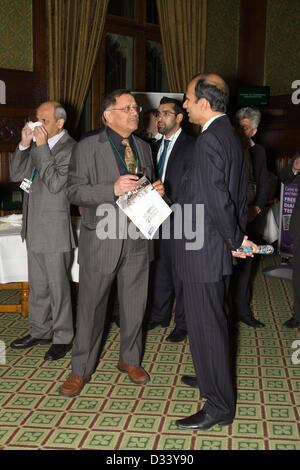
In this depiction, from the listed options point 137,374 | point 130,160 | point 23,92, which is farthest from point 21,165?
point 23,92

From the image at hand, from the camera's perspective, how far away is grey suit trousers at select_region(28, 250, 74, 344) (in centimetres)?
348

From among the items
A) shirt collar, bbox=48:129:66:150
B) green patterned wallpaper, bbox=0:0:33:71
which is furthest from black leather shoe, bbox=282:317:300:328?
green patterned wallpaper, bbox=0:0:33:71

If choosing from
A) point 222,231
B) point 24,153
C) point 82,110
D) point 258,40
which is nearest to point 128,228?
point 222,231

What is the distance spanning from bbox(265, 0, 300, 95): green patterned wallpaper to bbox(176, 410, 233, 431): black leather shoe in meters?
6.86

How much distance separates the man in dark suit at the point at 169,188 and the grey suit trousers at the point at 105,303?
33.0 inches

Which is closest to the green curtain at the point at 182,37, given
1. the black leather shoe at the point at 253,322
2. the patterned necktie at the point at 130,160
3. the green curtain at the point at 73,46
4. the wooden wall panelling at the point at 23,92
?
the green curtain at the point at 73,46

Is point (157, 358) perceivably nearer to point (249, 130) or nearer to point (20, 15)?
point (249, 130)

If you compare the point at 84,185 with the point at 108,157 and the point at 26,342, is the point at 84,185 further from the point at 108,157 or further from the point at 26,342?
the point at 26,342

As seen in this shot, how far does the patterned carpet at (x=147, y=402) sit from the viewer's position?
2.54 m

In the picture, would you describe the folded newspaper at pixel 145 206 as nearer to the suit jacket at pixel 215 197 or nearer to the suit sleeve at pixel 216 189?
the suit jacket at pixel 215 197

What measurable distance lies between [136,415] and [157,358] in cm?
84

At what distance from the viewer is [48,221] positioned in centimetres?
338

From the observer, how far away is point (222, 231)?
94.4 inches

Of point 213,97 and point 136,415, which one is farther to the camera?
point 136,415
